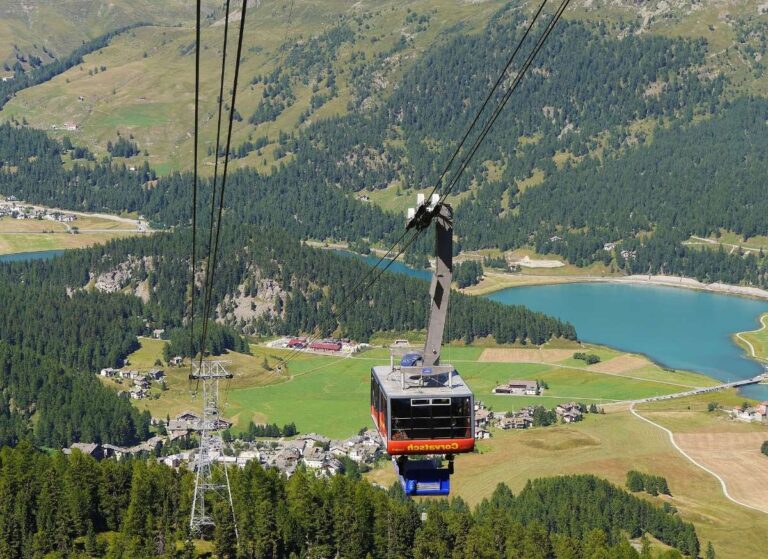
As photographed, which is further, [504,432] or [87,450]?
[504,432]

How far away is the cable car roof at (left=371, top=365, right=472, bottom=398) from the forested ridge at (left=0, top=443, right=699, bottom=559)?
44396 millimetres

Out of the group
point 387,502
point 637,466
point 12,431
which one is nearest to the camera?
point 387,502

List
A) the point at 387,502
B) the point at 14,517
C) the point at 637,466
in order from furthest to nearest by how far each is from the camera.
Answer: the point at 637,466 < the point at 387,502 < the point at 14,517

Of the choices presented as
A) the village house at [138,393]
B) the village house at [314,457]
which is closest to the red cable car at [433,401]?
the village house at [314,457]

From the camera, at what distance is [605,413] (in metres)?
179

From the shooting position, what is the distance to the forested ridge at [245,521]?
97.3 meters

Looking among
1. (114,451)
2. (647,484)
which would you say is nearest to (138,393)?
(114,451)

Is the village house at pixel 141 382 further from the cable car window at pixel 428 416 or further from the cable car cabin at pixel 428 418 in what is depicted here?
the cable car window at pixel 428 416

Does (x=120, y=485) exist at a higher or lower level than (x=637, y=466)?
higher

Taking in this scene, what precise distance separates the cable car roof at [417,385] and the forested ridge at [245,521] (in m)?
44.4

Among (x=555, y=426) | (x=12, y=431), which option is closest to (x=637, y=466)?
(x=555, y=426)

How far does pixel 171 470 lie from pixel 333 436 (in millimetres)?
58081

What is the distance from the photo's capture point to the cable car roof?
51719mm

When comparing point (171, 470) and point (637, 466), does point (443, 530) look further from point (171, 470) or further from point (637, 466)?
point (637, 466)
